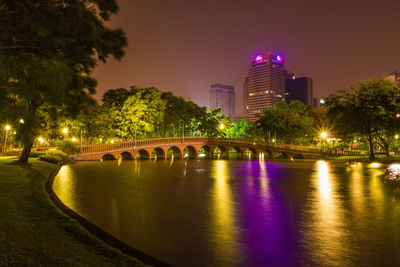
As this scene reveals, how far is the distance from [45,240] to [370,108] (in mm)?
44390

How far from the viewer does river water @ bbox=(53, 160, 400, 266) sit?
7.67 metres

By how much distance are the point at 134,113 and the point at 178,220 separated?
44.0 metres

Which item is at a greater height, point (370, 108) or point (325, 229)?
point (370, 108)

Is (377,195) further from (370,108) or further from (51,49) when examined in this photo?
(370,108)

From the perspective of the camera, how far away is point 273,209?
43.6ft

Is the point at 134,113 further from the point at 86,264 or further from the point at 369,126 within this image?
the point at 86,264

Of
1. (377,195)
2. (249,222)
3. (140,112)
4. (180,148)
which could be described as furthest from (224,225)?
(180,148)

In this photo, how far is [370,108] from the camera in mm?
41719

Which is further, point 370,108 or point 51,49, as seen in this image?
point 370,108

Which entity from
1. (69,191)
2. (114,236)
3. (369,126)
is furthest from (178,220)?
(369,126)

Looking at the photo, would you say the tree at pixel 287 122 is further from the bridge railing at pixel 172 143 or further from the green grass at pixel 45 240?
the green grass at pixel 45 240

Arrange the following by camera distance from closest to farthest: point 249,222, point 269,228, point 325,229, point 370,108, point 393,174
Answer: point 325,229, point 269,228, point 249,222, point 393,174, point 370,108

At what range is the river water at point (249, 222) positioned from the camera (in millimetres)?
7666

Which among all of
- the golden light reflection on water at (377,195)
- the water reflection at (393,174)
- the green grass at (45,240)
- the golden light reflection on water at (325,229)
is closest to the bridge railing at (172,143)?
the water reflection at (393,174)
